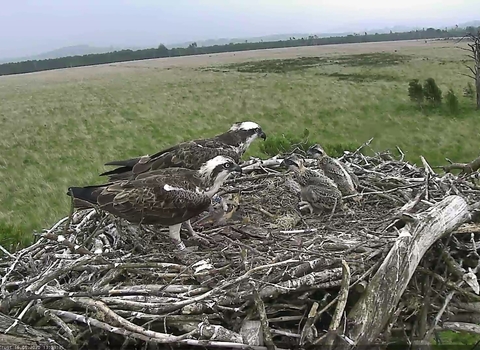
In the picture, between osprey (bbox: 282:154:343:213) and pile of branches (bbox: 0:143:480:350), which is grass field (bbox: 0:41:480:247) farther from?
osprey (bbox: 282:154:343:213)

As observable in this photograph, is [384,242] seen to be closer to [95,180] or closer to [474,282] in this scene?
[474,282]

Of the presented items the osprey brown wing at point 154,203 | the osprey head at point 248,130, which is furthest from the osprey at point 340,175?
the osprey brown wing at point 154,203

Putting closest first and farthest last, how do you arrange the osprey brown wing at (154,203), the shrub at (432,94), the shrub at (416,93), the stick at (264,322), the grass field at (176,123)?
1. the stick at (264,322)
2. the osprey brown wing at (154,203)
3. the grass field at (176,123)
4. the shrub at (432,94)
5. the shrub at (416,93)

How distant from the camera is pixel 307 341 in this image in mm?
3547

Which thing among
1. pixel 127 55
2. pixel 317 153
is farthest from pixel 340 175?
pixel 127 55

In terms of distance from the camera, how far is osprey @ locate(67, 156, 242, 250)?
4.68 metres

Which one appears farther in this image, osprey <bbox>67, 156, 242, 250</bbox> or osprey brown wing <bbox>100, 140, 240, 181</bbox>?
osprey brown wing <bbox>100, 140, 240, 181</bbox>

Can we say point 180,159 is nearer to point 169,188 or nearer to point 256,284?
point 169,188

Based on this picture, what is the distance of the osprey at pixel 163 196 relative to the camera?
4.68m

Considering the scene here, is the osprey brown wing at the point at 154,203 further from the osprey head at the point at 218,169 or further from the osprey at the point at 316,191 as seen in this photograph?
the osprey at the point at 316,191

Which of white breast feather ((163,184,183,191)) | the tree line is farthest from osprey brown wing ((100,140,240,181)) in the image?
the tree line

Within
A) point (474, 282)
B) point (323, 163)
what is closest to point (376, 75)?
point (323, 163)

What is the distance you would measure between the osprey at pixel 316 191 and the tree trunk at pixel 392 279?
1.31m

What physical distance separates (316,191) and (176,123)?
1480 cm
